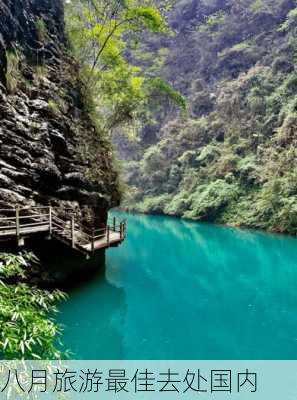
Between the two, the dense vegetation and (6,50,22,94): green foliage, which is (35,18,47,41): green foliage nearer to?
(6,50,22,94): green foliage

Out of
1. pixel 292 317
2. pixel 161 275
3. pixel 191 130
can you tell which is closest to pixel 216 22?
pixel 191 130

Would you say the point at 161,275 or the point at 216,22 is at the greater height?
the point at 216,22

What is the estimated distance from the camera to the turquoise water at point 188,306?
9.30 meters

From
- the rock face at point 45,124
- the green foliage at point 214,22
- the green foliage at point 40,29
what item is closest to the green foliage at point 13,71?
the rock face at point 45,124

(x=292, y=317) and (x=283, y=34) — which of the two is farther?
(x=283, y=34)

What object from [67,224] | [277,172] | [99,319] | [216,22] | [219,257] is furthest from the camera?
[216,22]

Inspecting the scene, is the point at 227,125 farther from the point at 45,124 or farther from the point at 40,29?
the point at 45,124

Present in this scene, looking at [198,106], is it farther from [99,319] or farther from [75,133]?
[99,319]

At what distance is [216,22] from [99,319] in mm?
47422

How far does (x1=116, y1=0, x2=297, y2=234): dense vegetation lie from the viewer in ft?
98.9

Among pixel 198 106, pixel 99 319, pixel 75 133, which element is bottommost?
pixel 99 319

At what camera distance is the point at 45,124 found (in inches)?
535

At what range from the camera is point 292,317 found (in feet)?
37.7

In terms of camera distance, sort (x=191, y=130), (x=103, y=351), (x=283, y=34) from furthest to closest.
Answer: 1. (x=191, y=130)
2. (x=283, y=34)
3. (x=103, y=351)
